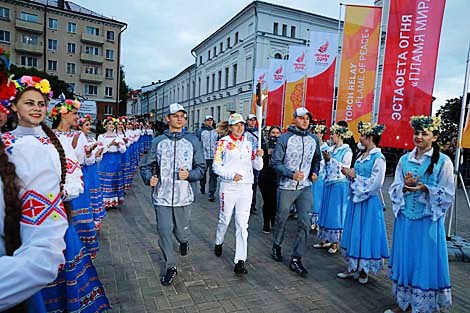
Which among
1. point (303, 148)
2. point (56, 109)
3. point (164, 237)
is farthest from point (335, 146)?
point (56, 109)

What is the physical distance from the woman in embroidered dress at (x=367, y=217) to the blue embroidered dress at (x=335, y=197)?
93 centimetres

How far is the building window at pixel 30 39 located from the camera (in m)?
41.4

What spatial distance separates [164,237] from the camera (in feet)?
12.9

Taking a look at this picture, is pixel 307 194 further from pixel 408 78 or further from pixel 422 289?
pixel 408 78

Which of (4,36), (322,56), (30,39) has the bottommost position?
(322,56)

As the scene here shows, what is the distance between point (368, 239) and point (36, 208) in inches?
152

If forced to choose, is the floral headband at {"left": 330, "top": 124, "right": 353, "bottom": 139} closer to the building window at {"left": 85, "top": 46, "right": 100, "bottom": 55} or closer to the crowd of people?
the crowd of people

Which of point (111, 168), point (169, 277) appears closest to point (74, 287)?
point (169, 277)

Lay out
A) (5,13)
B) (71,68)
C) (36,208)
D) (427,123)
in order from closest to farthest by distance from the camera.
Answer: (36,208), (427,123), (5,13), (71,68)

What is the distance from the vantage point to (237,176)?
173 inches

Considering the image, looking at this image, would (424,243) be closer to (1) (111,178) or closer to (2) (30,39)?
(1) (111,178)

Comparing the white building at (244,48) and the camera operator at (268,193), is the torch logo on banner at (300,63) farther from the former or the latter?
the white building at (244,48)

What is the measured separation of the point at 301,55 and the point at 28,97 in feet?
45.7

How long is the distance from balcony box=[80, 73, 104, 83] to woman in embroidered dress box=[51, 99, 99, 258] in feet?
145
